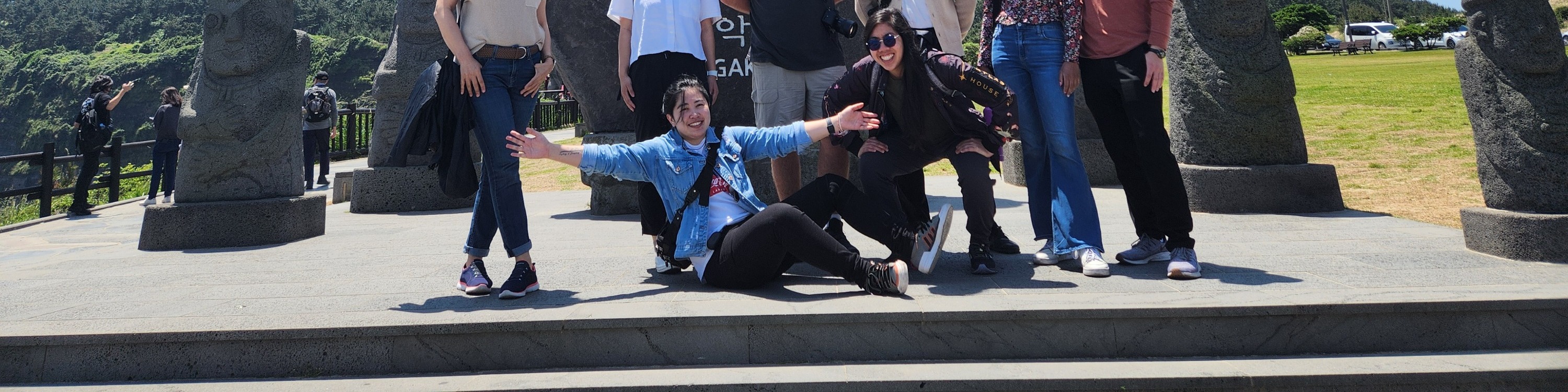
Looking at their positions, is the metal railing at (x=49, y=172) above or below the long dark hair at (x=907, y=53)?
below

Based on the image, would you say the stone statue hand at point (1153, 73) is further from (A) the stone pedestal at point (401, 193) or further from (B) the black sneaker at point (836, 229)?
(A) the stone pedestal at point (401, 193)

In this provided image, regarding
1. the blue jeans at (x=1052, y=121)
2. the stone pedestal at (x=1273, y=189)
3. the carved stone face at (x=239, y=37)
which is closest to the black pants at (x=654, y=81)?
the blue jeans at (x=1052, y=121)

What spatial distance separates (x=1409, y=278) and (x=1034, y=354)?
1507 mm

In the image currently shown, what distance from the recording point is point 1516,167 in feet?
13.5

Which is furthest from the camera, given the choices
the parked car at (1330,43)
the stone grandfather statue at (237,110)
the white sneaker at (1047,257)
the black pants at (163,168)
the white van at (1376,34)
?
the white van at (1376,34)

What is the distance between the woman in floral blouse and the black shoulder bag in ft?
4.03

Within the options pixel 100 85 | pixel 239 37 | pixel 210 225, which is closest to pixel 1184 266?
pixel 210 225

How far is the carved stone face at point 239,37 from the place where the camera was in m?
5.82

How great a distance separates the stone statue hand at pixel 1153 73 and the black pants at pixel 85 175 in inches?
415

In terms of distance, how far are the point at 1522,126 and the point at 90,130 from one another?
12517 mm

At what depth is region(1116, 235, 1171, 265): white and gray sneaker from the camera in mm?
4062

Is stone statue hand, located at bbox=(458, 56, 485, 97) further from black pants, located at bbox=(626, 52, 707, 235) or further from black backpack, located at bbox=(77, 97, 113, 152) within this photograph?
black backpack, located at bbox=(77, 97, 113, 152)

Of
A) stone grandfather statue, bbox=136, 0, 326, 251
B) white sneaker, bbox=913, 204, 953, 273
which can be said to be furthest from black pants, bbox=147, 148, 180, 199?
white sneaker, bbox=913, 204, 953, 273

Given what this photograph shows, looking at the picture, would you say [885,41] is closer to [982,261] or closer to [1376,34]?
[982,261]
